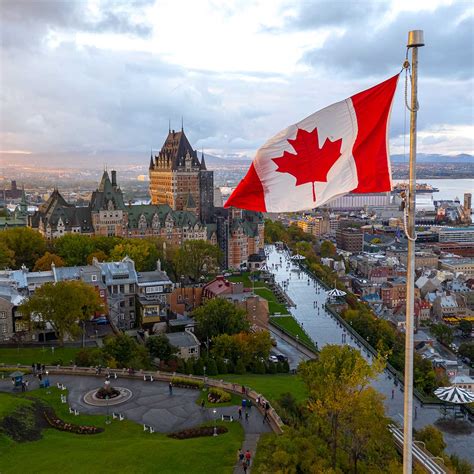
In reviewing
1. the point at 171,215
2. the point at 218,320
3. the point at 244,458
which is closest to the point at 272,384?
the point at 218,320

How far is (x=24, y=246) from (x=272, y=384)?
150 feet

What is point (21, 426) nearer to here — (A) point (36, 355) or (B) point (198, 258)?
(A) point (36, 355)

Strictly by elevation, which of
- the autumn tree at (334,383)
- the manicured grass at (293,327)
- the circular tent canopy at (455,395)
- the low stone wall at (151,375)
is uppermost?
the autumn tree at (334,383)

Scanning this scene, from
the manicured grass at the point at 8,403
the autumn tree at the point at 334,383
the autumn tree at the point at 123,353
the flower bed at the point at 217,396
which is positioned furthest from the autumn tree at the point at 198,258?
the autumn tree at the point at 334,383

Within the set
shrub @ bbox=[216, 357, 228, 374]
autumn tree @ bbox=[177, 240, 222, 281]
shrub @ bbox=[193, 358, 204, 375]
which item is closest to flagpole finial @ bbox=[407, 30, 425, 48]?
shrub @ bbox=[193, 358, 204, 375]

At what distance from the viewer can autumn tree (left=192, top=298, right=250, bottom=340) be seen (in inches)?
1959

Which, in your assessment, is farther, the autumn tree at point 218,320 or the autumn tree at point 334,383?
the autumn tree at point 218,320

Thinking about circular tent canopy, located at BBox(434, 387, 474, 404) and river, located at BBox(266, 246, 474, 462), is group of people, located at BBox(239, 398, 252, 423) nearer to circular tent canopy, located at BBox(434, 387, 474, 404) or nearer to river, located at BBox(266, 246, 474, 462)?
river, located at BBox(266, 246, 474, 462)

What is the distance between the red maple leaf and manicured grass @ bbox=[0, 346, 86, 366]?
1317 inches

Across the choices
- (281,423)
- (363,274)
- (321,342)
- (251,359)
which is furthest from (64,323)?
(363,274)

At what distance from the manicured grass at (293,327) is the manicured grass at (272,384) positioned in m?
15.7

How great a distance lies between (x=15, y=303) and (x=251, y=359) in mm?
20354

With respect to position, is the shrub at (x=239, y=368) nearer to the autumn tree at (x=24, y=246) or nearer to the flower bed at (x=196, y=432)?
the flower bed at (x=196, y=432)

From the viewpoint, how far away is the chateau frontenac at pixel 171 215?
9038cm
